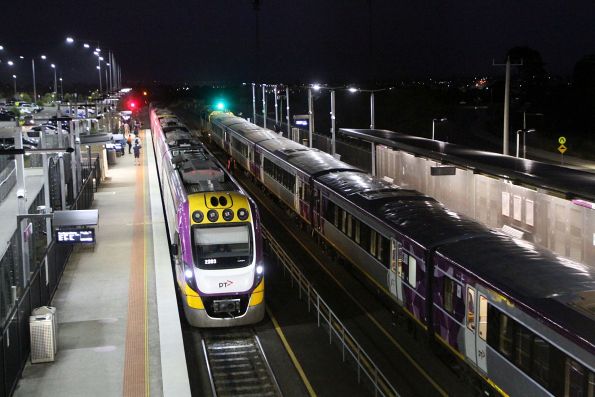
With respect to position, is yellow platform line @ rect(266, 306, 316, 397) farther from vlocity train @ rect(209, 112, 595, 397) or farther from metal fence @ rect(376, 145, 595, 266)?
metal fence @ rect(376, 145, 595, 266)

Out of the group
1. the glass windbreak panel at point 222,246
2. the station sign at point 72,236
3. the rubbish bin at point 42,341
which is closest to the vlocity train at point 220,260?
the glass windbreak panel at point 222,246

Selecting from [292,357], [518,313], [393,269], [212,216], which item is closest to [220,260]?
[212,216]

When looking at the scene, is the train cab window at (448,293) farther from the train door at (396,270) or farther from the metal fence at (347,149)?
the metal fence at (347,149)

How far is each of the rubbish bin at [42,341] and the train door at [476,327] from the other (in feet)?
26.6

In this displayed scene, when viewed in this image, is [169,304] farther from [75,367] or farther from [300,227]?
[300,227]

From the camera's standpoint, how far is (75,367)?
1481 cm

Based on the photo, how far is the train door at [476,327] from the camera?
12.7m

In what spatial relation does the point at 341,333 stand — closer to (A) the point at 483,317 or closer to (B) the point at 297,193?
(A) the point at 483,317

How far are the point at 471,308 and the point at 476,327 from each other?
388 mm

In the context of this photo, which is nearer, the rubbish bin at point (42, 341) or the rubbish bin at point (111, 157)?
the rubbish bin at point (42, 341)

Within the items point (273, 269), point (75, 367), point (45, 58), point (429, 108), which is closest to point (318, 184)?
point (273, 269)

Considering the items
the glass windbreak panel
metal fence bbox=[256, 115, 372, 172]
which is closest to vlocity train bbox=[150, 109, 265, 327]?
the glass windbreak panel

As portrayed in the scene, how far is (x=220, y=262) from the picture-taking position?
16.8m

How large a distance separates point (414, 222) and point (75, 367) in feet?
25.7
